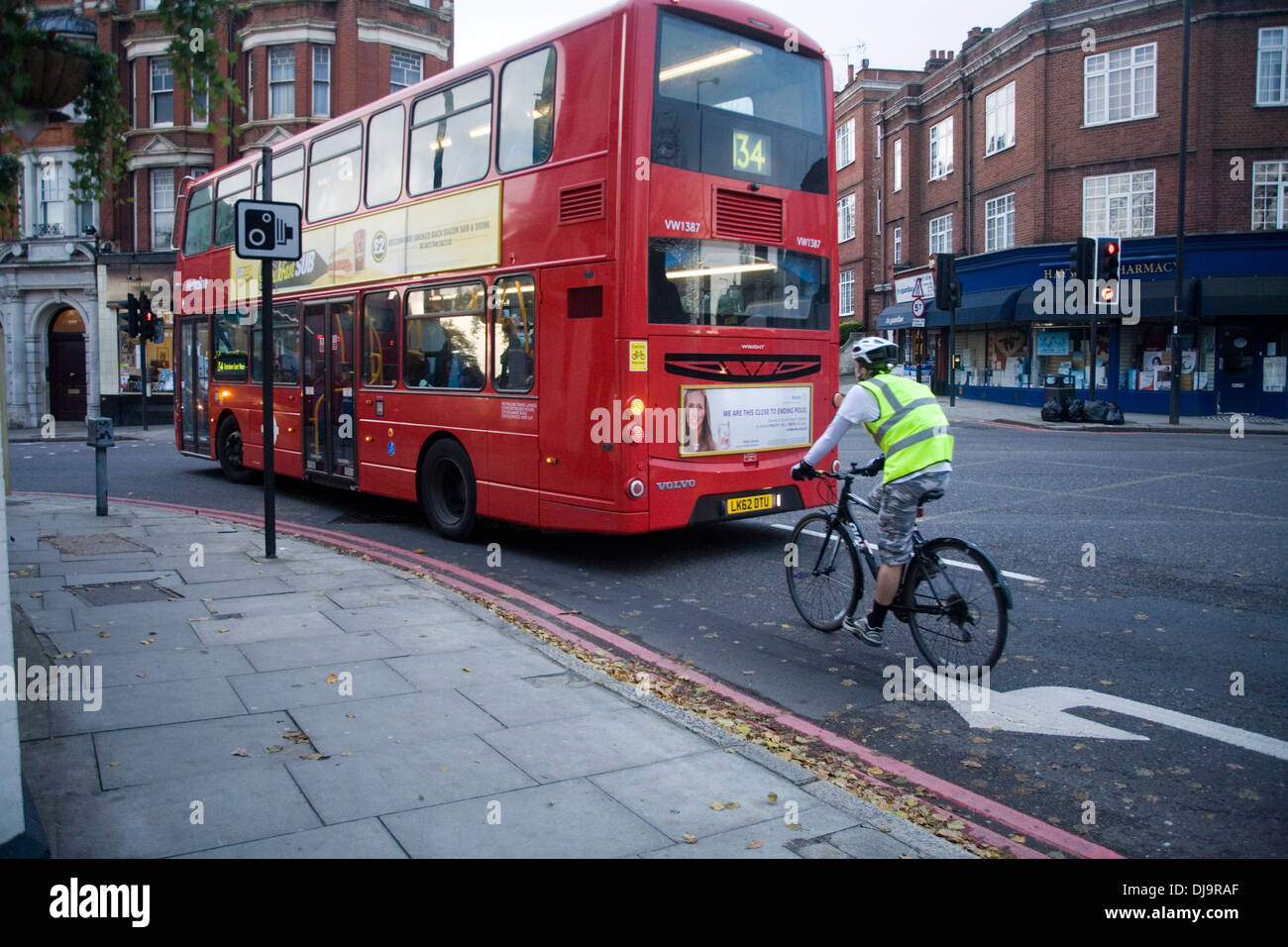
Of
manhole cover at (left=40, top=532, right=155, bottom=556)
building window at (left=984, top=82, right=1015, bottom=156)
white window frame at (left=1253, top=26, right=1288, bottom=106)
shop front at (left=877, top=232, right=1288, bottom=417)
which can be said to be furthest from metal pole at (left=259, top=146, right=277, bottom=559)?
building window at (left=984, top=82, right=1015, bottom=156)

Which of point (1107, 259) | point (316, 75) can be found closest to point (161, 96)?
point (316, 75)

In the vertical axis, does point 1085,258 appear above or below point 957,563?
above

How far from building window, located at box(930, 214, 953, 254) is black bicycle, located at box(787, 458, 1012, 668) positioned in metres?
31.5

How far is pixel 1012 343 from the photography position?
31781 millimetres

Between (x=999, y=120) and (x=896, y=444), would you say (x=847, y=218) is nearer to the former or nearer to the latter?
(x=999, y=120)

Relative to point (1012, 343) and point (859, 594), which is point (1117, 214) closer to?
point (1012, 343)

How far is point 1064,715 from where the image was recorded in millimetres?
5199

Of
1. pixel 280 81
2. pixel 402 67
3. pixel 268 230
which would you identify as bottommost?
pixel 268 230

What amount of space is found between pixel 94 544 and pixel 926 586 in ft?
25.7

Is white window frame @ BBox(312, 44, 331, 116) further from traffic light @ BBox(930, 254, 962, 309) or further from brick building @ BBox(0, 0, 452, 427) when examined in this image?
traffic light @ BBox(930, 254, 962, 309)

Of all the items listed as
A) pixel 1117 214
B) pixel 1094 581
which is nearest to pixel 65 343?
pixel 1117 214

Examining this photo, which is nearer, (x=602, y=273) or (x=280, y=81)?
(x=602, y=273)

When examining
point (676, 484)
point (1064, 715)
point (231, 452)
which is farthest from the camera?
point (231, 452)

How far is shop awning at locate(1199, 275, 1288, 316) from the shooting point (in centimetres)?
2638
